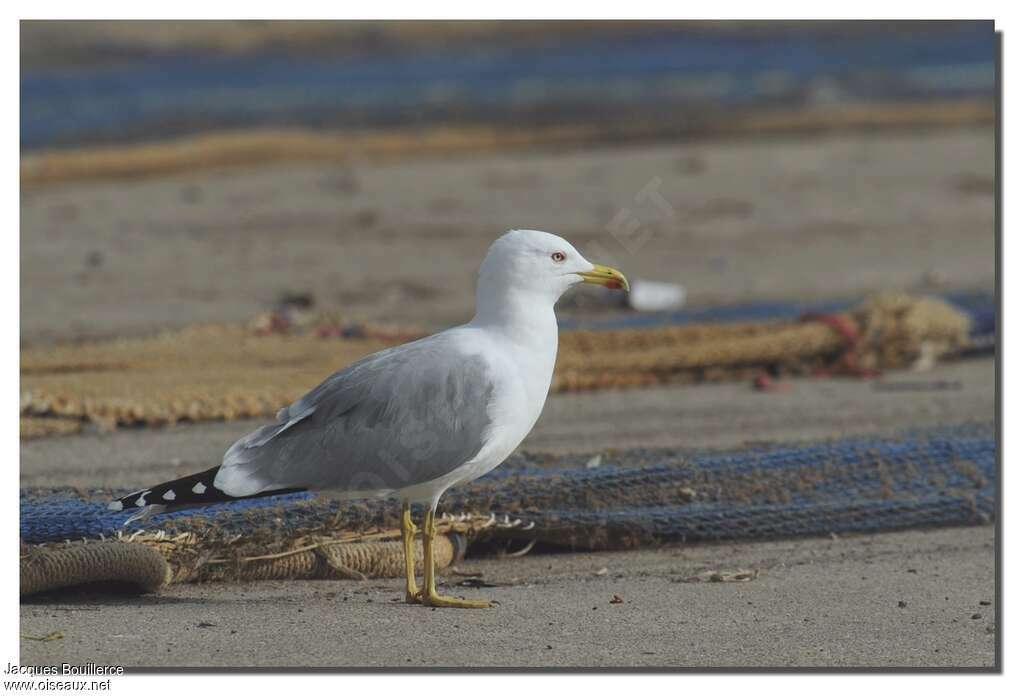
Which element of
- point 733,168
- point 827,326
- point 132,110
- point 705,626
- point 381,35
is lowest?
point 705,626

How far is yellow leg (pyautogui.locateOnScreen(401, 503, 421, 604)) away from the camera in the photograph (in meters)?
4.46

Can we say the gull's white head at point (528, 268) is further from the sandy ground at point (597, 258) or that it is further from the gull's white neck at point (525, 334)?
the sandy ground at point (597, 258)

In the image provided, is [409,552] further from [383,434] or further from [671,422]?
[671,422]

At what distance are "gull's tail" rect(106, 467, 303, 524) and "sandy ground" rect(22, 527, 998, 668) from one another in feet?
0.97

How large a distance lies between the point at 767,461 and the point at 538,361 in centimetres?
128

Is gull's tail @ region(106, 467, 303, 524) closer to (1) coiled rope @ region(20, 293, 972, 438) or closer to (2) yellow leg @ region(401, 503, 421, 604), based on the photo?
(2) yellow leg @ region(401, 503, 421, 604)

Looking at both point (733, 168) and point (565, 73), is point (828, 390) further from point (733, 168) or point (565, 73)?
point (565, 73)

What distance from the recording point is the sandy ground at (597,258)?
4.12 metres

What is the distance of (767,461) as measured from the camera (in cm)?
539

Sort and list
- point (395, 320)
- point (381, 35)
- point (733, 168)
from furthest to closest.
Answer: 1. point (381, 35)
2. point (733, 168)
3. point (395, 320)

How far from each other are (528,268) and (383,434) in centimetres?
66

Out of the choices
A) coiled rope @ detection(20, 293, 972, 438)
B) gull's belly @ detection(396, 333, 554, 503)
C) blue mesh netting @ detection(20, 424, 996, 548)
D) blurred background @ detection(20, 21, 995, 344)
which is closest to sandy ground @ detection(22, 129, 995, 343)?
blurred background @ detection(20, 21, 995, 344)

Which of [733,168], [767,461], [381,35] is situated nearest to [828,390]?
[767,461]

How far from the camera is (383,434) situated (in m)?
4.37
